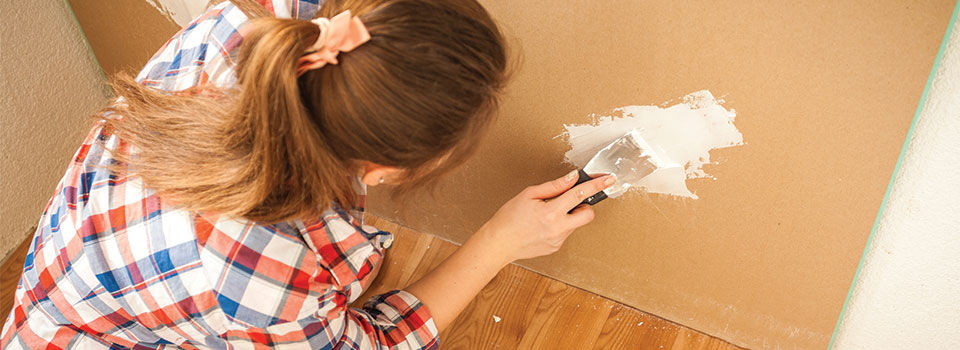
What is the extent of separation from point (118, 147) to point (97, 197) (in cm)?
6

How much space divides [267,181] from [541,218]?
397mm

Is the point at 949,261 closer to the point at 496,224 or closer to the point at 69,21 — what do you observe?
the point at 496,224

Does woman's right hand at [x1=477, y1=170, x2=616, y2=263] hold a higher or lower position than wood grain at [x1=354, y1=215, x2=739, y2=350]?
higher

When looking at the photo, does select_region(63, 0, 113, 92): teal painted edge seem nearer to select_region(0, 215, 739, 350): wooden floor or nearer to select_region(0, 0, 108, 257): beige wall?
select_region(0, 0, 108, 257): beige wall

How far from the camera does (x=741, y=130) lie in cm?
81

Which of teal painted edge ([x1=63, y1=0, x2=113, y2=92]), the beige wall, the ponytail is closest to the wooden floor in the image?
the beige wall

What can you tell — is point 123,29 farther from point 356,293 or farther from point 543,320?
point 543,320

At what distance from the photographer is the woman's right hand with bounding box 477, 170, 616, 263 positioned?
0.91 meters

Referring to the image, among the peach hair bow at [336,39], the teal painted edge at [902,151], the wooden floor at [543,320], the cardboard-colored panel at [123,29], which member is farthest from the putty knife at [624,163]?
the cardboard-colored panel at [123,29]

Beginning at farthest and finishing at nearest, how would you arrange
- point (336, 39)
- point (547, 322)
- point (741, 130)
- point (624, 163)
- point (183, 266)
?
point (547, 322), point (624, 163), point (741, 130), point (183, 266), point (336, 39)

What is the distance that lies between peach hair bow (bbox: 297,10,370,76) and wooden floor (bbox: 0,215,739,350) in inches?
29.7

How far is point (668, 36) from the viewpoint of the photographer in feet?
2.51

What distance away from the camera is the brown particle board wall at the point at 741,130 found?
0.70 m

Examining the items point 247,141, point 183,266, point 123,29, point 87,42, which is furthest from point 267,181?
point 87,42
